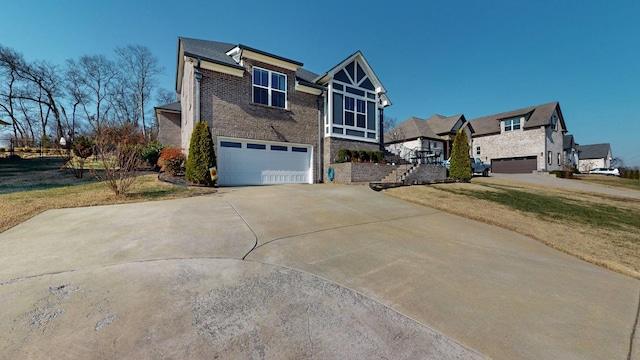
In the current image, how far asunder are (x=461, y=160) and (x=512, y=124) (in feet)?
73.8

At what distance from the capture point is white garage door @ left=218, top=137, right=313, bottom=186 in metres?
11.3

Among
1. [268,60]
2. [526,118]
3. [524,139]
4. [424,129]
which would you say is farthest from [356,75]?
[526,118]

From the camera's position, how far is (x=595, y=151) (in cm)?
4700

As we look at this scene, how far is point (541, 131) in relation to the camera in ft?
87.7

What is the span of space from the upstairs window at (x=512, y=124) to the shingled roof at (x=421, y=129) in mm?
4733

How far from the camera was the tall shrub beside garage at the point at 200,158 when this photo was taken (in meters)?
9.78

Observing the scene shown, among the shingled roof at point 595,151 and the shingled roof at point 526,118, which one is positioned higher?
the shingled roof at point 526,118

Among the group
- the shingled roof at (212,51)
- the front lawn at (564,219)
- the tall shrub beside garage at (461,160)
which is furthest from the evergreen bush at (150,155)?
the tall shrub beside garage at (461,160)

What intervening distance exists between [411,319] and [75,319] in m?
3.05

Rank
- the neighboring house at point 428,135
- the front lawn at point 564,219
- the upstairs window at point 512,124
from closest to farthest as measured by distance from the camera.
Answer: the front lawn at point 564,219 → the neighboring house at point 428,135 → the upstairs window at point 512,124

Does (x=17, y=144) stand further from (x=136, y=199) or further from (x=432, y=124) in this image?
(x=432, y=124)

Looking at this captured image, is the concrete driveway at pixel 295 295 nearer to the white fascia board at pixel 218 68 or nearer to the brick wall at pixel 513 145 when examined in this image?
the white fascia board at pixel 218 68

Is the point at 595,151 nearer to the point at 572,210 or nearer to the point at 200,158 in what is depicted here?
the point at 572,210

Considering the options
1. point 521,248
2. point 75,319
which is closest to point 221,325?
point 75,319
